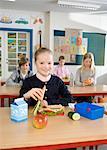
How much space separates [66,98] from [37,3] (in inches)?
144

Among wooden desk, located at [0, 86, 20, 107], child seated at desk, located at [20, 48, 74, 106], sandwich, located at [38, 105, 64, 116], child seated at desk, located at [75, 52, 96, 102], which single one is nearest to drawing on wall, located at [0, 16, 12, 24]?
child seated at desk, located at [75, 52, 96, 102]

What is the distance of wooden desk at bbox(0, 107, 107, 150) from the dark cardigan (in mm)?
344

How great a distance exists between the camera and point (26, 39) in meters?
6.13

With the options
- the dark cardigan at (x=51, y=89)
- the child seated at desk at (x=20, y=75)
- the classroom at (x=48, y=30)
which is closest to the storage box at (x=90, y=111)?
the dark cardigan at (x=51, y=89)

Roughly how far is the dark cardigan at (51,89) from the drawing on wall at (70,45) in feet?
14.2

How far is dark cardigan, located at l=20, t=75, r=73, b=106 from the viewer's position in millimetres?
1812

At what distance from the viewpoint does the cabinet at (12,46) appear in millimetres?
5879

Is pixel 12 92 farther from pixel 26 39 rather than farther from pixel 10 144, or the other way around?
pixel 26 39

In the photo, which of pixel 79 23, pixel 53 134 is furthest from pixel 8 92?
pixel 79 23

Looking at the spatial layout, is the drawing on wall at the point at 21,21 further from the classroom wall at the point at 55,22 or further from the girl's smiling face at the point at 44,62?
the girl's smiling face at the point at 44,62

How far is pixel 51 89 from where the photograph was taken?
1851mm

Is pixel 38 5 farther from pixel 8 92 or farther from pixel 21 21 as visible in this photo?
pixel 8 92

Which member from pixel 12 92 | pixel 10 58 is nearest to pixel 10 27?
pixel 10 58

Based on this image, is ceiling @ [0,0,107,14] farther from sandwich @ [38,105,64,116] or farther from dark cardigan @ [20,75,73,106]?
sandwich @ [38,105,64,116]
